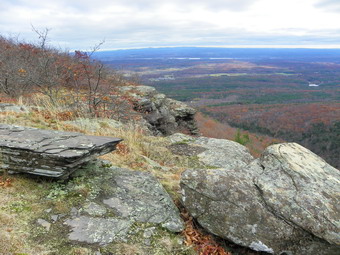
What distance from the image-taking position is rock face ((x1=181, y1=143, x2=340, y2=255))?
3.77m

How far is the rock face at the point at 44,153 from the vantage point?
423 cm

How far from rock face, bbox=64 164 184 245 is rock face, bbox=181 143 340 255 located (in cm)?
47

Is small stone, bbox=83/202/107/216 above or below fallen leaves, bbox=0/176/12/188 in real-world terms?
below

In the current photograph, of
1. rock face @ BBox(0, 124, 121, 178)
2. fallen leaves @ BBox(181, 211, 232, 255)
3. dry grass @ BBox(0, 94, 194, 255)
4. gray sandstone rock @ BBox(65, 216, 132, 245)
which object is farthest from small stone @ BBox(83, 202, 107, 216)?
fallen leaves @ BBox(181, 211, 232, 255)

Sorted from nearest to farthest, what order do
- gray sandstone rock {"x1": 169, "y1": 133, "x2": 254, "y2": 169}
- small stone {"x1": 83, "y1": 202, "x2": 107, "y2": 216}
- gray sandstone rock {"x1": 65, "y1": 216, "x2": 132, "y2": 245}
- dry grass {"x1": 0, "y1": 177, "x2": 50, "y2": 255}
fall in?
dry grass {"x1": 0, "y1": 177, "x2": 50, "y2": 255}
gray sandstone rock {"x1": 65, "y1": 216, "x2": 132, "y2": 245}
small stone {"x1": 83, "y1": 202, "x2": 107, "y2": 216}
gray sandstone rock {"x1": 169, "y1": 133, "x2": 254, "y2": 169}

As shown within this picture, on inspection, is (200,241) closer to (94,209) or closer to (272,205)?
(272,205)

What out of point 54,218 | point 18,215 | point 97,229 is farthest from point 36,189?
point 97,229

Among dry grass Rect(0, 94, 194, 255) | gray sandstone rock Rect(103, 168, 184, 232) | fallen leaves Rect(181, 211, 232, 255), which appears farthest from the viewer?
gray sandstone rock Rect(103, 168, 184, 232)

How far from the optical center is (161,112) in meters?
19.7

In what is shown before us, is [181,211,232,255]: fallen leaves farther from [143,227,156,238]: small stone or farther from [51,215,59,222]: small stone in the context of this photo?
[51,215,59,222]: small stone

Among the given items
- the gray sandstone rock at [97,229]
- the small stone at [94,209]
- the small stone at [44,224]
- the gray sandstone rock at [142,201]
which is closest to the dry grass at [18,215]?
the small stone at [44,224]

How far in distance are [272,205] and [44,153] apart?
3.71 m

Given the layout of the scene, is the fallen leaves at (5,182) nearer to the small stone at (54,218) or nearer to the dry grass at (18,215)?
the dry grass at (18,215)

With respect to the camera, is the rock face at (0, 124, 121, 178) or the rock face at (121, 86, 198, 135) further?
the rock face at (121, 86, 198, 135)
